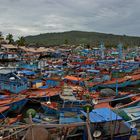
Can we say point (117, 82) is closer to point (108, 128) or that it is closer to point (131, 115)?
point (131, 115)

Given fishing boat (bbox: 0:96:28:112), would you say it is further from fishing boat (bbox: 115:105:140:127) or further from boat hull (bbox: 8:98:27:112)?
fishing boat (bbox: 115:105:140:127)

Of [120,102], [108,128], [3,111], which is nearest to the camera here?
[108,128]

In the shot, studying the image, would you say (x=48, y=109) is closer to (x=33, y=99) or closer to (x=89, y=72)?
(x=33, y=99)

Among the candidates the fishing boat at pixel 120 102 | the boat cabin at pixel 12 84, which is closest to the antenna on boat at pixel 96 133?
the fishing boat at pixel 120 102

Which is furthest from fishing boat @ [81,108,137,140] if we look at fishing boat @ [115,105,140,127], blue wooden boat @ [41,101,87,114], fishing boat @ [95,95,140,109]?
fishing boat @ [95,95,140,109]

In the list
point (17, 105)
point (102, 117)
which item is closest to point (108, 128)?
point (102, 117)

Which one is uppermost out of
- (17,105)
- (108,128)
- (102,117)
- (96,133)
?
(102,117)

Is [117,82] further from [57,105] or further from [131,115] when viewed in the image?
[131,115]

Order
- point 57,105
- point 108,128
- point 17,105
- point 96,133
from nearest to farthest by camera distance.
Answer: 1. point 96,133
2. point 108,128
3. point 57,105
4. point 17,105

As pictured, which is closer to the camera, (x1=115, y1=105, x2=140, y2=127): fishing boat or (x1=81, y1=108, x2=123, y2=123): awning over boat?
(x1=81, y1=108, x2=123, y2=123): awning over boat

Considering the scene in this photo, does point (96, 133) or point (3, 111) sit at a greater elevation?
point (96, 133)

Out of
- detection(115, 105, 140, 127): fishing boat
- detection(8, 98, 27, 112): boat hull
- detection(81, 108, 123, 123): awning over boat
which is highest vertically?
detection(81, 108, 123, 123): awning over boat

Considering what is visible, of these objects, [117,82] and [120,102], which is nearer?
[120,102]

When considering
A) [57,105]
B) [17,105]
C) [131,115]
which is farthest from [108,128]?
[17,105]
